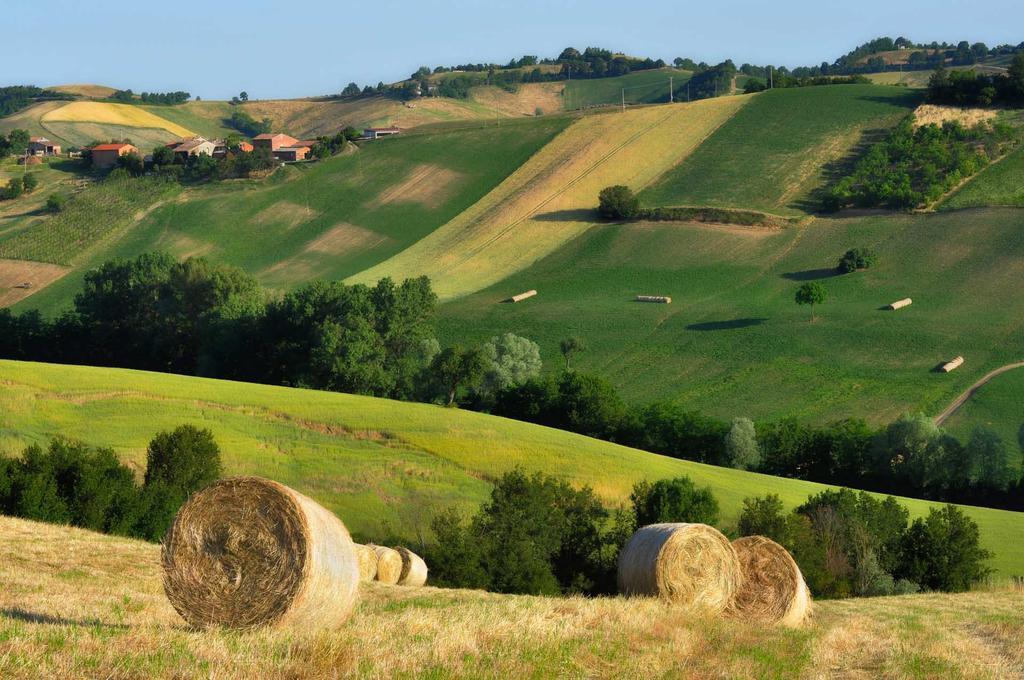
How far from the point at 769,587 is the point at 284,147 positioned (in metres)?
120

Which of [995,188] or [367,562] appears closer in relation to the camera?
[367,562]

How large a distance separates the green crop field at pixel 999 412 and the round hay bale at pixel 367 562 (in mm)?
37477

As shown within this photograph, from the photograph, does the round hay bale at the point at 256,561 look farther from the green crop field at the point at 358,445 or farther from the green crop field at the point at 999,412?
the green crop field at the point at 999,412

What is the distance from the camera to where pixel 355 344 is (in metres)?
67.4

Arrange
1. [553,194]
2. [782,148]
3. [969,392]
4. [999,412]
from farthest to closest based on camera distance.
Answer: [782,148] < [553,194] < [969,392] < [999,412]

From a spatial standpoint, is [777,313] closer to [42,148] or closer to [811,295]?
[811,295]

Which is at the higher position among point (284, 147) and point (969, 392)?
point (284, 147)

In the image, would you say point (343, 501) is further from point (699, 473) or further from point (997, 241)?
point (997, 241)

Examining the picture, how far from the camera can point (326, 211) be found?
112m

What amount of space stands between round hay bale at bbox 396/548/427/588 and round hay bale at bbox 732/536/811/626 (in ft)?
27.1

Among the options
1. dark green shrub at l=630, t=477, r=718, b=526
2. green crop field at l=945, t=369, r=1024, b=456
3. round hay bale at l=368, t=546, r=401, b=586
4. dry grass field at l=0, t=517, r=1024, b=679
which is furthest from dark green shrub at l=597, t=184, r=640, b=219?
dry grass field at l=0, t=517, r=1024, b=679

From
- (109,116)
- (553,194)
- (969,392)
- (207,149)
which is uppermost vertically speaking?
(109,116)

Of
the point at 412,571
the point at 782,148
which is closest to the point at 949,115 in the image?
the point at 782,148

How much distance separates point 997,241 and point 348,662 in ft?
263
